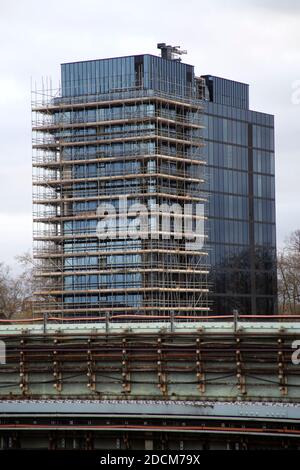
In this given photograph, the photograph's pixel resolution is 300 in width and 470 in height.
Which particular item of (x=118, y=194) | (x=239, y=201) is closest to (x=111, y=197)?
(x=118, y=194)

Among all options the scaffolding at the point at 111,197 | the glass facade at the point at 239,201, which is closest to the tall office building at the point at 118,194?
the scaffolding at the point at 111,197

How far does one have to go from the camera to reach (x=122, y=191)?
100062 millimetres

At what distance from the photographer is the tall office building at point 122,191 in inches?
3890

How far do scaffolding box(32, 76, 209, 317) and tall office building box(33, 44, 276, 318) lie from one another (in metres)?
0.10

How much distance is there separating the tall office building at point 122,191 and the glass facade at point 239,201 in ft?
27.4

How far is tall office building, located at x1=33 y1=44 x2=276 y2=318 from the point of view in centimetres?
9881

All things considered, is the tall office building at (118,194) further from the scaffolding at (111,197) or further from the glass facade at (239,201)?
the glass facade at (239,201)

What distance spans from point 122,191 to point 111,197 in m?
1.19

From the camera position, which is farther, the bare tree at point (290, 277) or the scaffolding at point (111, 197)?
the bare tree at point (290, 277)

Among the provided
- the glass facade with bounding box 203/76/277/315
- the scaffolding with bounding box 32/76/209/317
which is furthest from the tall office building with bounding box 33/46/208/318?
the glass facade with bounding box 203/76/277/315

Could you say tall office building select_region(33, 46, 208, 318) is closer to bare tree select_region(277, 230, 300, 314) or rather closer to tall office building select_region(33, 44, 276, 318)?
tall office building select_region(33, 44, 276, 318)

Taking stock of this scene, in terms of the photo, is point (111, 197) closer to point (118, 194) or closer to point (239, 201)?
point (118, 194)

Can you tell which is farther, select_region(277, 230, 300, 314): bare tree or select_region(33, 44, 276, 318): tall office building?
select_region(277, 230, 300, 314): bare tree
